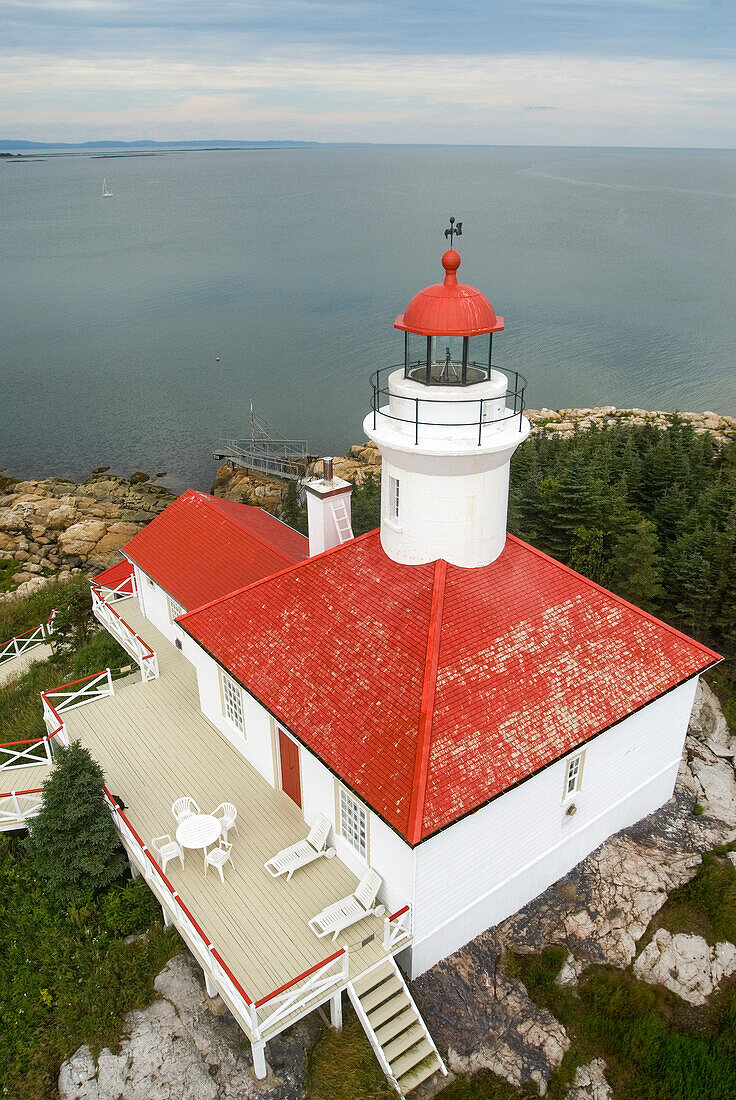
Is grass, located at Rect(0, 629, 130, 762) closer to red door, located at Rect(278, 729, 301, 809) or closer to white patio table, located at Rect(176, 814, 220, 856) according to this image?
white patio table, located at Rect(176, 814, 220, 856)

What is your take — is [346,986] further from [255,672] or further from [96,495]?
[96,495]

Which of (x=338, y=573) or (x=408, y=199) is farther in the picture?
(x=408, y=199)

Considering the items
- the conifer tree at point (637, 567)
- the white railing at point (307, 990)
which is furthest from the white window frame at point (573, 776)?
the conifer tree at point (637, 567)

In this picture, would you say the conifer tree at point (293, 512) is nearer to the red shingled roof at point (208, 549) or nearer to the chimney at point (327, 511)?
the red shingled roof at point (208, 549)

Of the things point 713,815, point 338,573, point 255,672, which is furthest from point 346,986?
point 713,815

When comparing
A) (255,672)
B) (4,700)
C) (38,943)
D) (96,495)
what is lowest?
(96,495)

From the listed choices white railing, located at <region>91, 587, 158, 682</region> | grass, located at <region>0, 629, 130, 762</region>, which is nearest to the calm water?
grass, located at <region>0, 629, 130, 762</region>

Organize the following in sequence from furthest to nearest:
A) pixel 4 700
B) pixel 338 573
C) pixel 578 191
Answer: pixel 578 191 → pixel 4 700 → pixel 338 573

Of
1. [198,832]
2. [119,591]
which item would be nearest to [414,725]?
[198,832]
